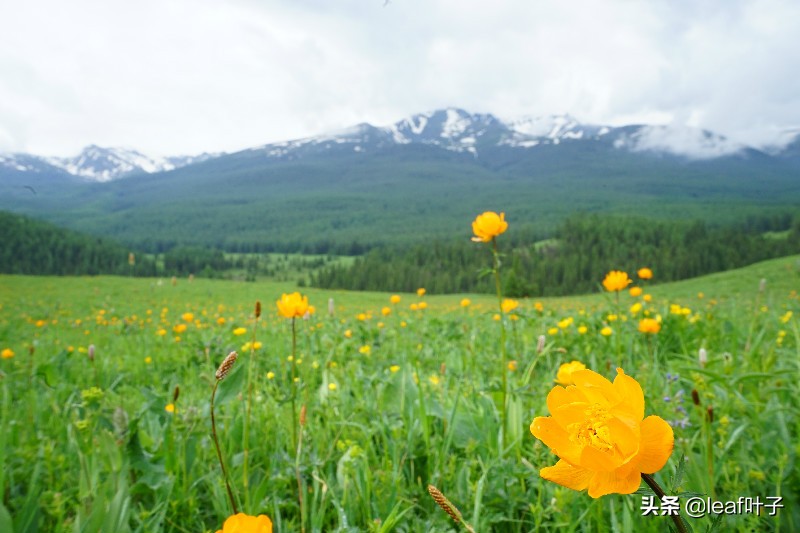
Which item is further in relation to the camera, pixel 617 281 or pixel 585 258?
pixel 585 258

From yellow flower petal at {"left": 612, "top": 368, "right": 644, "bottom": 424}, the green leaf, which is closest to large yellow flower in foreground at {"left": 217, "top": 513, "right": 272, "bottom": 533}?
yellow flower petal at {"left": 612, "top": 368, "right": 644, "bottom": 424}

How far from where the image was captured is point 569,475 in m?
0.63

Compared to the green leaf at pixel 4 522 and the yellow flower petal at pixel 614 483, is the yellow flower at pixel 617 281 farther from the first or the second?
the green leaf at pixel 4 522

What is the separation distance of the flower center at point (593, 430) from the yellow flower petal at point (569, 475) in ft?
0.12

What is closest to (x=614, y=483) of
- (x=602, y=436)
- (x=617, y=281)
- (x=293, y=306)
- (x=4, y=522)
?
(x=602, y=436)

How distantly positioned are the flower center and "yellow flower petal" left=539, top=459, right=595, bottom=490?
37 mm

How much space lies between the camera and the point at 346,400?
244 centimetres

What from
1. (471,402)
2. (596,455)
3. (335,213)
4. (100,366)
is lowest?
(100,366)

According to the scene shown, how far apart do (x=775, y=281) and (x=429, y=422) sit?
19.5m

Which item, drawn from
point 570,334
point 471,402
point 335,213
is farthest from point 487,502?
point 335,213

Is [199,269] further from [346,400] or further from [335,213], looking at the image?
[335,213]

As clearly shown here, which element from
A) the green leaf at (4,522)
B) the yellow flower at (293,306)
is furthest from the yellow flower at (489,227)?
the green leaf at (4,522)

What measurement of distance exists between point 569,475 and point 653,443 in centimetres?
12

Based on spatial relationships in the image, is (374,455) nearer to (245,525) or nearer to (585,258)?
(245,525)
